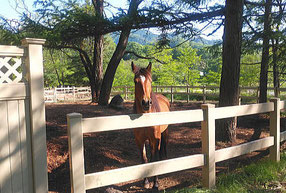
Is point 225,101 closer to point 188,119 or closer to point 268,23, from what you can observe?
point 188,119

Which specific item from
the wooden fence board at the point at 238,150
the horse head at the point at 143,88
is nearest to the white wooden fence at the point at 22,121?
the horse head at the point at 143,88

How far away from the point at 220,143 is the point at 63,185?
3.87 m

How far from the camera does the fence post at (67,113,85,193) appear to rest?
229 cm

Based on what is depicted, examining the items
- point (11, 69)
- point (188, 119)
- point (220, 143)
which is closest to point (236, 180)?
point (188, 119)

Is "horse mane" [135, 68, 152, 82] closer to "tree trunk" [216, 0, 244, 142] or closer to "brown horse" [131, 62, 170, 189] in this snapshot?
"brown horse" [131, 62, 170, 189]

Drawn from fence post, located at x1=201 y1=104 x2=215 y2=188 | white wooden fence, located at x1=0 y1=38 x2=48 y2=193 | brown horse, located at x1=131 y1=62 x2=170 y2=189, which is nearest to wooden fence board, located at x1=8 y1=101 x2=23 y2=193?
white wooden fence, located at x1=0 y1=38 x2=48 y2=193

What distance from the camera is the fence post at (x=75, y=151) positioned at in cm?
229

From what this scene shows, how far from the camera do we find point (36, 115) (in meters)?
2.54

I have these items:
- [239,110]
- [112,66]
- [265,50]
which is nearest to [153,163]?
[239,110]

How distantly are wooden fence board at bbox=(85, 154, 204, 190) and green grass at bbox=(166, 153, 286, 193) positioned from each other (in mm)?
359

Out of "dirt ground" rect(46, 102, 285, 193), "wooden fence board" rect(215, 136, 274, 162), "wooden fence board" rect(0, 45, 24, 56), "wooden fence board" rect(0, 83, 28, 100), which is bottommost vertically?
"dirt ground" rect(46, 102, 285, 193)

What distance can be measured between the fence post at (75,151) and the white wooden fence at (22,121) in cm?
47

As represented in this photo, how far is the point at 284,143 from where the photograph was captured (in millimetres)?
6070

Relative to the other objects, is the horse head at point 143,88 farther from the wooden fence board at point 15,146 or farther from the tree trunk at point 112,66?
the tree trunk at point 112,66
